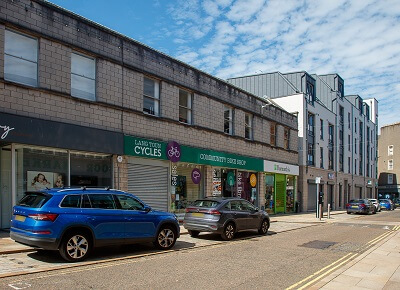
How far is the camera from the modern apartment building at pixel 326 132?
114 feet

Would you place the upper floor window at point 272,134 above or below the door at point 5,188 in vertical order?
above

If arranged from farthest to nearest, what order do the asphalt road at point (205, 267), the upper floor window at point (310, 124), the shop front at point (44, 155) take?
the upper floor window at point (310, 124), the shop front at point (44, 155), the asphalt road at point (205, 267)

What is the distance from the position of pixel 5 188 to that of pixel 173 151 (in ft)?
25.4

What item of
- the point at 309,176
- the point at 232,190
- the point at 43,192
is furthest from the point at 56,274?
the point at 309,176

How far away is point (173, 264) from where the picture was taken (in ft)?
29.2

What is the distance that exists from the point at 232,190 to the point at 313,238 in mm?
8884

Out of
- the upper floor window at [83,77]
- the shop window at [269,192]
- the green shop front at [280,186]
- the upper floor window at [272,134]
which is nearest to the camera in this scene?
the upper floor window at [83,77]

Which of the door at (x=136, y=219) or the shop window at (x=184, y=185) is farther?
the shop window at (x=184, y=185)

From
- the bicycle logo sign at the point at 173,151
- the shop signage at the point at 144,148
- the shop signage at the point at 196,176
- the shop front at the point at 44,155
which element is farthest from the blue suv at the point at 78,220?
the shop signage at the point at 196,176

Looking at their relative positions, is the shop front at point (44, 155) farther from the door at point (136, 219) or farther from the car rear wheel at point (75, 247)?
the car rear wheel at point (75, 247)

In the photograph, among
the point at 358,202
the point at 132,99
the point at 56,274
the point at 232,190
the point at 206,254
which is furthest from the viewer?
the point at 358,202

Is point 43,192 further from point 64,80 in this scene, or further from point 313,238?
point 313,238

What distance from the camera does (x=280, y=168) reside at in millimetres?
29188

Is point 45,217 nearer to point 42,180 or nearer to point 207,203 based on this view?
point 42,180
